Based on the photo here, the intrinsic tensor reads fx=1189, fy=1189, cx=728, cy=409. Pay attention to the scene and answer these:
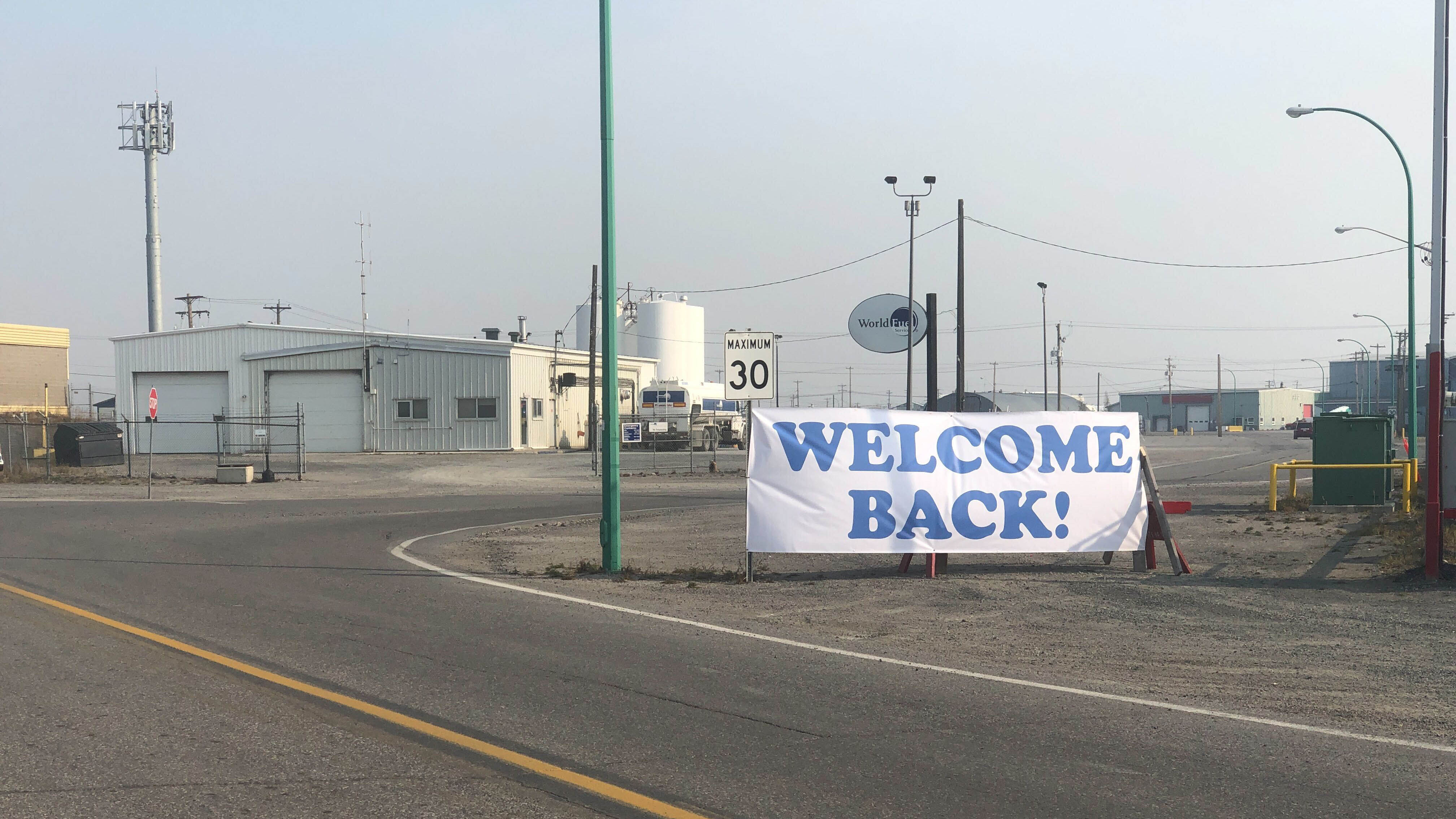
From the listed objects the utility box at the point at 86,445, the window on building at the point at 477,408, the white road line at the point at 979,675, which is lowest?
the white road line at the point at 979,675

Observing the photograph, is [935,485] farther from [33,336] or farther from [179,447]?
[33,336]

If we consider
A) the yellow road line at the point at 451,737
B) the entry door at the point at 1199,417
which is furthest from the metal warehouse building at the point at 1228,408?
the yellow road line at the point at 451,737

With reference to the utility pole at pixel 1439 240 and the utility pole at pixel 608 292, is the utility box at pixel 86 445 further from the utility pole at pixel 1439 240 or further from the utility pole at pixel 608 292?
the utility pole at pixel 1439 240

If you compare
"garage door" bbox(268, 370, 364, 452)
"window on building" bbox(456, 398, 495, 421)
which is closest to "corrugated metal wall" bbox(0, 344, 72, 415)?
"garage door" bbox(268, 370, 364, 452)

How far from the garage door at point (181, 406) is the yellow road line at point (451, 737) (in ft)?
154

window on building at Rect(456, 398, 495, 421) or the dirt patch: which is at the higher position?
window on building at Rect(456, 398, 495, 421)

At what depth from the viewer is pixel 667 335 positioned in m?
78.9

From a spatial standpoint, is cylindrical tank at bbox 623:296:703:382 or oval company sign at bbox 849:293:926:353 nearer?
oval company sign at bbox 849:293:926:353

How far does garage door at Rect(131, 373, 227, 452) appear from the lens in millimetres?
52812

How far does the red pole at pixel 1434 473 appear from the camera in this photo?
38.8ft

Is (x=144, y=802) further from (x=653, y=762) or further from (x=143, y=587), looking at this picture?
(x=143, y=587)

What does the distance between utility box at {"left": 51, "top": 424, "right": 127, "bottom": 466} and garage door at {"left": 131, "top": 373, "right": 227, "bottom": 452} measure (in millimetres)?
12262

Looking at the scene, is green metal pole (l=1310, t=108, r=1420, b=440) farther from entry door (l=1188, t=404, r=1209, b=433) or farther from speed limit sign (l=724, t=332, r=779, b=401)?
entry door (l=1188, t=404, r=1209, b=433)

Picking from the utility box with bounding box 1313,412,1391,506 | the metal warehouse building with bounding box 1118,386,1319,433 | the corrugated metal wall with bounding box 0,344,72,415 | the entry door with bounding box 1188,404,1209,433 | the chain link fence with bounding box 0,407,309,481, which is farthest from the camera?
the entry door with bounding box 1188,404,1209,433
